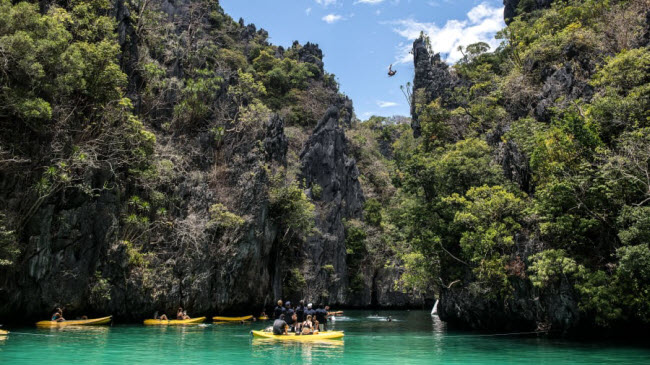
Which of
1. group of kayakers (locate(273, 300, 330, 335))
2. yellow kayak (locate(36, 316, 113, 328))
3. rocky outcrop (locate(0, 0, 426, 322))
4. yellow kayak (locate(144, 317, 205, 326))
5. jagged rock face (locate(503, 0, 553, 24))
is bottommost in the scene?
yellow kayak (locate(144, 317, 205, 326))

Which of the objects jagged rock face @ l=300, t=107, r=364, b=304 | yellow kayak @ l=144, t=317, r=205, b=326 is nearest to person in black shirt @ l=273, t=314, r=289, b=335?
yellow kayak @ l=144, t=317, r=205, b=326

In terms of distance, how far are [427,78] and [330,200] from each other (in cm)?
1755

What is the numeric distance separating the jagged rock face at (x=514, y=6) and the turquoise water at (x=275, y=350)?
115 feet

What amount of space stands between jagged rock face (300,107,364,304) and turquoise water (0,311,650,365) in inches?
841

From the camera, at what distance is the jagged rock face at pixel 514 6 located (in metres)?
41.2

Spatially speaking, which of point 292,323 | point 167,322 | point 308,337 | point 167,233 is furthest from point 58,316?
point 308,337

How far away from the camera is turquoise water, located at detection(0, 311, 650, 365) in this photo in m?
10.7

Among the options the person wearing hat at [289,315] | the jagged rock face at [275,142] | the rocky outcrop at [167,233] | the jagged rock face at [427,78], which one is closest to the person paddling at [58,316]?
the rocky outcrop at [167,233]

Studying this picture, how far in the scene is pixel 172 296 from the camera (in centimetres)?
2284

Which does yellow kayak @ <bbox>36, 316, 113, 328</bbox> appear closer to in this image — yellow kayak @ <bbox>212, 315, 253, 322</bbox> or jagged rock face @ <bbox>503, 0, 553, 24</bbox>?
yellow kayak @ <bbox>212, 315, 253, 322</bbox>

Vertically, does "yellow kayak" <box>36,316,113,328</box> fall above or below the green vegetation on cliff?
below

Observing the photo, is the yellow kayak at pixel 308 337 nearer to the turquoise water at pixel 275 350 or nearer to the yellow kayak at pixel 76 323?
the turquoise water at pixel 275 350

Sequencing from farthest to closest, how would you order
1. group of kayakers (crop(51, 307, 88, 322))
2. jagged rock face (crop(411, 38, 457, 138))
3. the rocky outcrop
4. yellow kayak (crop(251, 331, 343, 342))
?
jagged rock face (crop(411, 38, 457, 138)) → the rocky outcrop → group of kayakers (crop(51, 307, 88, 322)) → yellow kayak (crop(251, 331, 343, 342))

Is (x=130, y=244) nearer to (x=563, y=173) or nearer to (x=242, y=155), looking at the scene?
(x=242, y=155)
